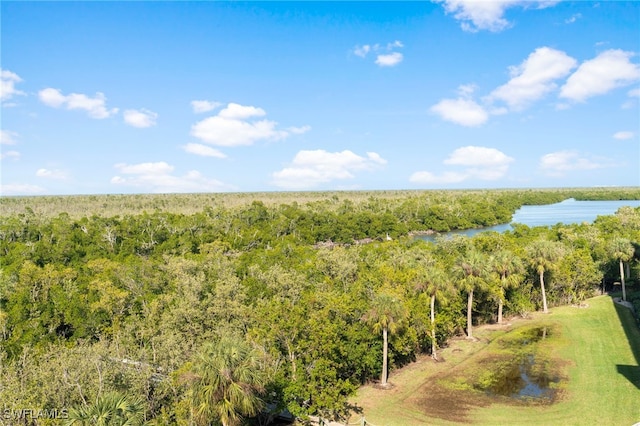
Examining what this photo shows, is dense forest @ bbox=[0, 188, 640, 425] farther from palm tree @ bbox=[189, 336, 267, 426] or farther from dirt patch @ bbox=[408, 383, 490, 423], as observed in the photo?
dirt patch @ bbox=[408, 383, 490, 423]

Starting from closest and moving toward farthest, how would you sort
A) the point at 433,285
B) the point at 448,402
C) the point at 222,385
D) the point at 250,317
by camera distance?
the point at 222,385 < the point at 448,402 < the point at 250,317 < the point at 433,285

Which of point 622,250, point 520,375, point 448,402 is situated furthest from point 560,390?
point 622,250

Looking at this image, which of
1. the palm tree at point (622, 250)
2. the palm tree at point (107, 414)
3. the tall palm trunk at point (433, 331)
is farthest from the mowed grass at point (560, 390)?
the palm tree at point (107, 414)

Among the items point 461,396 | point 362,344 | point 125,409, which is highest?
point 125,409

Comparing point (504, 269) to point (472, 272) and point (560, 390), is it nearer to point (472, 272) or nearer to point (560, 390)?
point (472, 272)

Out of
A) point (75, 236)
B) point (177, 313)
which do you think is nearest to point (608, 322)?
point (177, 313)

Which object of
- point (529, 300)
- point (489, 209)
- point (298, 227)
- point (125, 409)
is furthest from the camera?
point (489, 209)

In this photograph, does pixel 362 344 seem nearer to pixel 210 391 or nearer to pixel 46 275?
pixel 210 391
